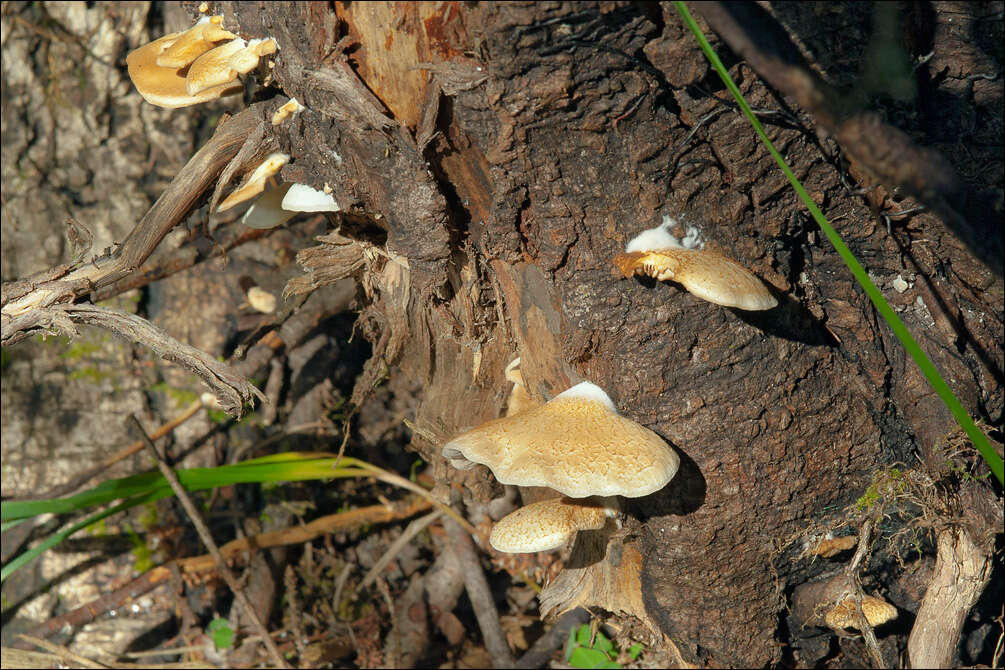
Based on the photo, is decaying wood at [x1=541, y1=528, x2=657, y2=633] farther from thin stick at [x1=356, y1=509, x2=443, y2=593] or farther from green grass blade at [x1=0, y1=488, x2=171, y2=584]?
green grass blade at [x1=0, y1=488, x2=171, y2=584]

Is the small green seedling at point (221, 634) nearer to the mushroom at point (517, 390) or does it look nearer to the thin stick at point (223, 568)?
the thin stick at point (223, 568)

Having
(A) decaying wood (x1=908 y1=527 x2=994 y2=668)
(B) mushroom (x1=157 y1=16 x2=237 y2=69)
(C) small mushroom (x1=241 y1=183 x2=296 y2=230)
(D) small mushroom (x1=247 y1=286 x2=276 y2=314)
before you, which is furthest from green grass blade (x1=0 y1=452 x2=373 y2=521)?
(A) decaying wood (x1=908 y1=527 x2=994 y2=668)

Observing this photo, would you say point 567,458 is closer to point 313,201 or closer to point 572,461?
point 572,461

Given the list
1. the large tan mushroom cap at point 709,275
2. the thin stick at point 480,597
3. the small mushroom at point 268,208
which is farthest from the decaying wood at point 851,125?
the thin stick at point 480,597

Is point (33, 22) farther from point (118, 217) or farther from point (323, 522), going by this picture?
point (323, 522)

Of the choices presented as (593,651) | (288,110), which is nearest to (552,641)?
Result: (593,651)

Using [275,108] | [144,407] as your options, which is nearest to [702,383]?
[275,108]
